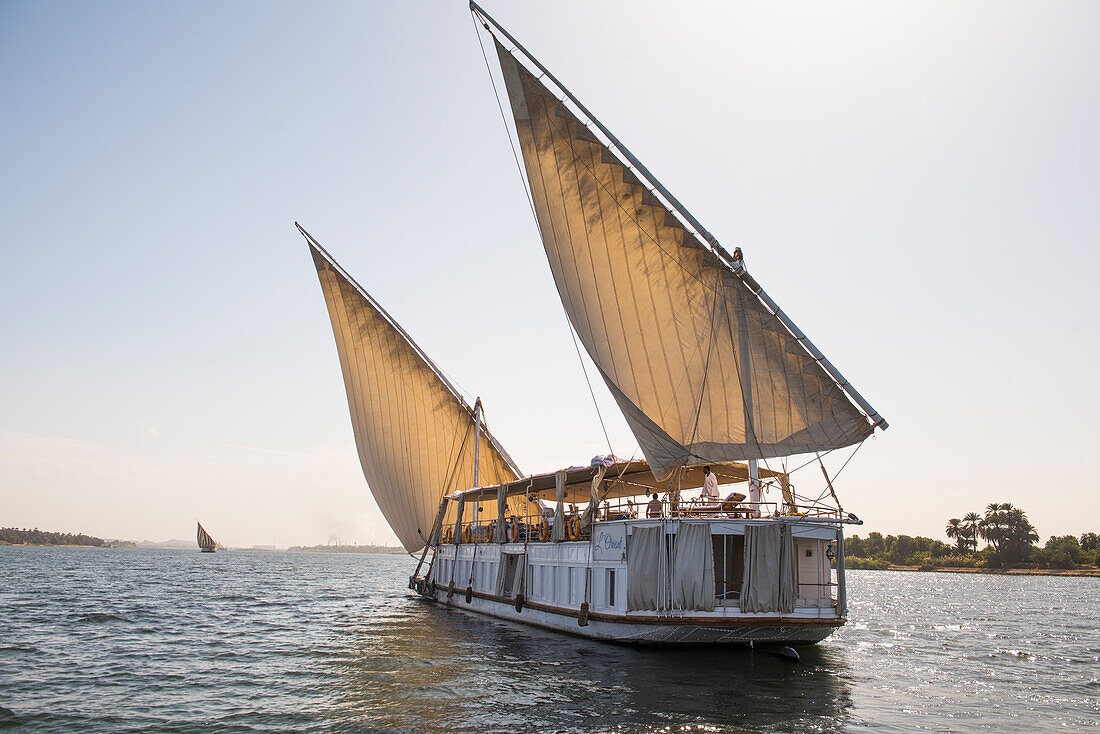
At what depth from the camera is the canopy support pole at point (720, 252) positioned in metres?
22.1

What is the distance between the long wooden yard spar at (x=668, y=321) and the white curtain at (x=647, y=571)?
327cm

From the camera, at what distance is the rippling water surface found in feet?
46.9

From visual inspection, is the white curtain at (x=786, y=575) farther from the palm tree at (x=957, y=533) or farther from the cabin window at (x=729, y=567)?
the palm tree at (x=957, y=533)

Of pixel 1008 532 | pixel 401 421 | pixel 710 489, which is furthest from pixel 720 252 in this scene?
pixel 1008 532

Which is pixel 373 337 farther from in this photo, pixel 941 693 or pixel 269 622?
pixel 941 693

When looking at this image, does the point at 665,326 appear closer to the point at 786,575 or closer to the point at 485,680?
the point at 786,575

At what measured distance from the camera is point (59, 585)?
53.7 m

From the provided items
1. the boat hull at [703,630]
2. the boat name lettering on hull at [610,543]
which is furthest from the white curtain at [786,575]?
the boat name lettering on hull at [610,543]

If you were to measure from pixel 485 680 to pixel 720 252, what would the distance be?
14.1m

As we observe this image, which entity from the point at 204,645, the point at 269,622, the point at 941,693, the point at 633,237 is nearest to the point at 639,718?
the point at 941,693

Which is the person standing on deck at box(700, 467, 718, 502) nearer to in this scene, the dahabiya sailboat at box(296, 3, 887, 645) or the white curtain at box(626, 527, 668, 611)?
the dahabiya sailboat at box(296, 3, 887, 645)

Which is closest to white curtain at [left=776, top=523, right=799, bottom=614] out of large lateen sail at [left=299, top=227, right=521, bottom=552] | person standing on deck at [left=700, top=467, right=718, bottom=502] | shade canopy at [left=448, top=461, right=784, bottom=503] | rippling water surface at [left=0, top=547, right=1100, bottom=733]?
rippling water surface at [left=0, top=547, right=1100, bottom=733]

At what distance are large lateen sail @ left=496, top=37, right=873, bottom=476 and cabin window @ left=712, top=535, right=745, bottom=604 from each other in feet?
9.64

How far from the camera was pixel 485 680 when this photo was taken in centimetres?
1781
